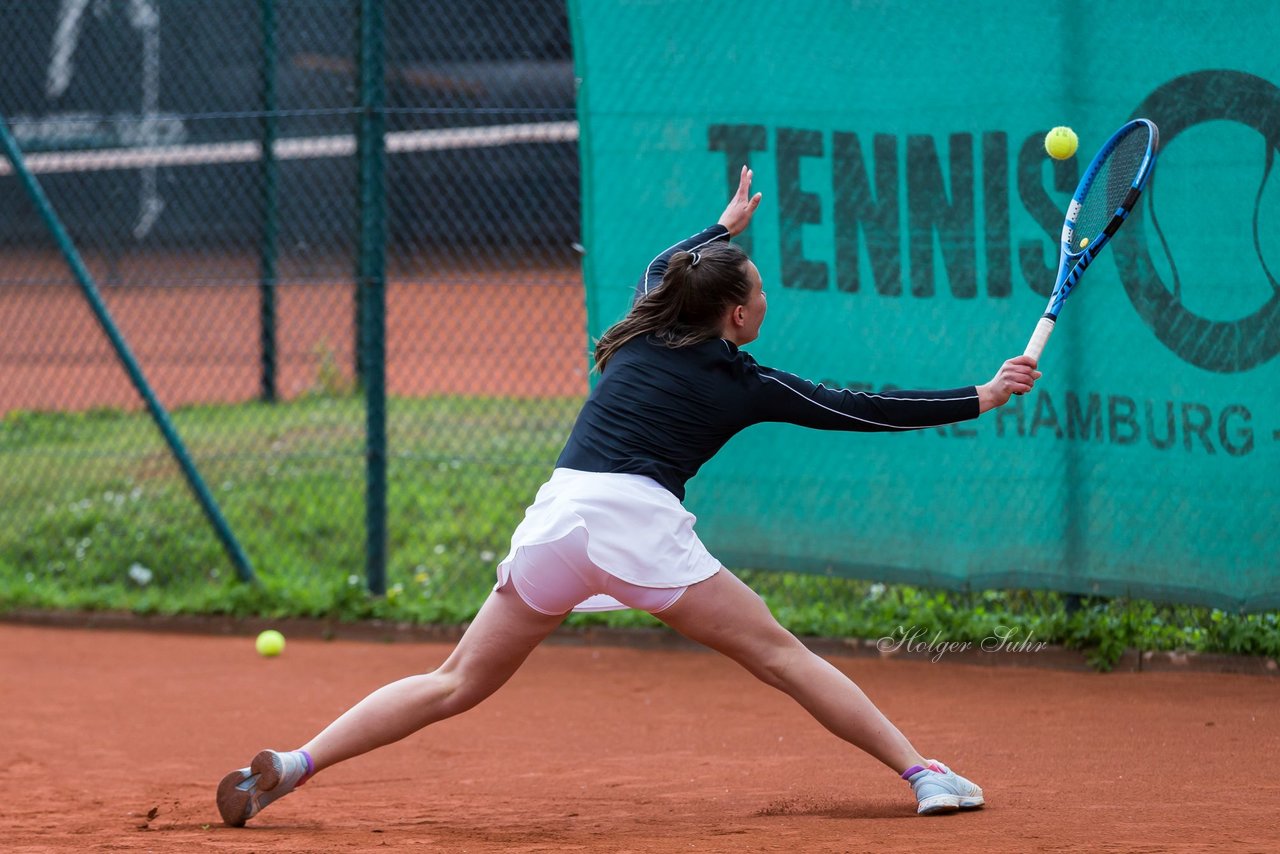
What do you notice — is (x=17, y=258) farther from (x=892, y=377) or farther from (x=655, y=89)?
(x=892, y=377)

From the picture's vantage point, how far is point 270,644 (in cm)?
645

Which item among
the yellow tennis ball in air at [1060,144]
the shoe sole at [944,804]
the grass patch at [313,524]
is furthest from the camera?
the grass patch at [313,524]

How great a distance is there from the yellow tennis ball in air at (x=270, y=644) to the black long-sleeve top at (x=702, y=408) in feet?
10.3

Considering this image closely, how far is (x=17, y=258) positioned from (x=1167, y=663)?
8.21 metres

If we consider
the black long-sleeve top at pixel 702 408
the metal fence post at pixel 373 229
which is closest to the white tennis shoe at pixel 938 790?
the black long-sleeve top at pixel 702 408

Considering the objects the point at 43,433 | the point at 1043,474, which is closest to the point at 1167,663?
the point at 1043,474

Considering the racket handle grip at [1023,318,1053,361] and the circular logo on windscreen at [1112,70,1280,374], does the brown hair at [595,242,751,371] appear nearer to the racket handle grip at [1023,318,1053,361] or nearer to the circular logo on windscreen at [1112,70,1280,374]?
the racket handle grip at [1023,318,1053,361]

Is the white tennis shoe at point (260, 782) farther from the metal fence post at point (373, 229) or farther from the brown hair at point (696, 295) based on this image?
the metal fence post at point (373, 229)

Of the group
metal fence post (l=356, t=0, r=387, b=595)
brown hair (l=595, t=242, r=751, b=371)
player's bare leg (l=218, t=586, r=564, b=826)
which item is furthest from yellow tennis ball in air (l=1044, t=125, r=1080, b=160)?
metal fence post (l=356, t=0, r=387, b=595)

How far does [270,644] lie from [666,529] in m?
3.35

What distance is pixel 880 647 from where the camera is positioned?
5.92m

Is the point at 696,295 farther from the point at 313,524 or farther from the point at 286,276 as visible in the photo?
the point at 286,276

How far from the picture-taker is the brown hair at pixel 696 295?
3.73m
